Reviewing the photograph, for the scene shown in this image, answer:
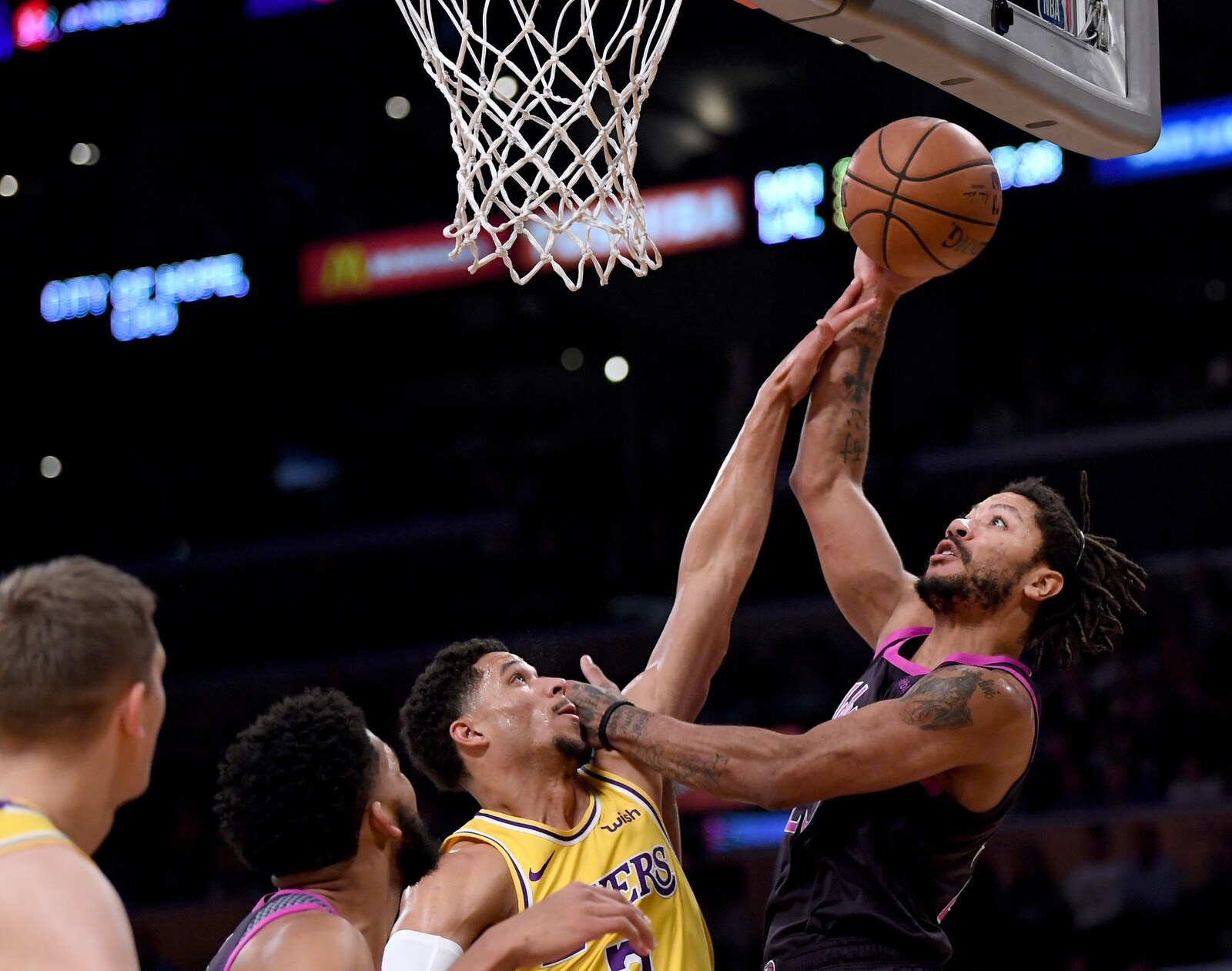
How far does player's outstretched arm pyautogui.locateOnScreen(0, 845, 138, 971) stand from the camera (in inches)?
70.1

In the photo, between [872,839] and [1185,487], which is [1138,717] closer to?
[1185,487]

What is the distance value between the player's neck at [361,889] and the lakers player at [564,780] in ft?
0.63

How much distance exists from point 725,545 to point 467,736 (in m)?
0.80

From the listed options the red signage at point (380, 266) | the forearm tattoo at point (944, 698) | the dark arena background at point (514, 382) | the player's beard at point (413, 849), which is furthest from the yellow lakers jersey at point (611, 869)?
the red signage at point (380, 266)

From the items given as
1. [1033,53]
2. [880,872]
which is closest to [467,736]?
[880,872]

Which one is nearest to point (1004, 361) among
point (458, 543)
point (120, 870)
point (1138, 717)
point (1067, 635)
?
point (1138, 717)

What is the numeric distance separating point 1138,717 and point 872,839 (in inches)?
260

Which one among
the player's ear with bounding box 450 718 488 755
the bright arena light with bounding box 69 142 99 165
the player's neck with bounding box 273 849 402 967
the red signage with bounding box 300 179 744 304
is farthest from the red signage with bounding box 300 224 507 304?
the player's neck with bounding box 273 849 402 967

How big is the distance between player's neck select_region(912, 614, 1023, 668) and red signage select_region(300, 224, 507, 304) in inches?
330

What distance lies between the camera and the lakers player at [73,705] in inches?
76.7

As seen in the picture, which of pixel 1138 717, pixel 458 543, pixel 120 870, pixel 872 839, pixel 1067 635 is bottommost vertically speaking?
pixel 120 870

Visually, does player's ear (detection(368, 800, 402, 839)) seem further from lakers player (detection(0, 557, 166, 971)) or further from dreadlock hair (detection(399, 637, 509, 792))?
lakers player (detection(0, 557, 166, 971))

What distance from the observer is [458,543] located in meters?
12.6

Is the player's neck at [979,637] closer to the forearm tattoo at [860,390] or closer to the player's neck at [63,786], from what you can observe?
the forearm tattoo at [860,390]
